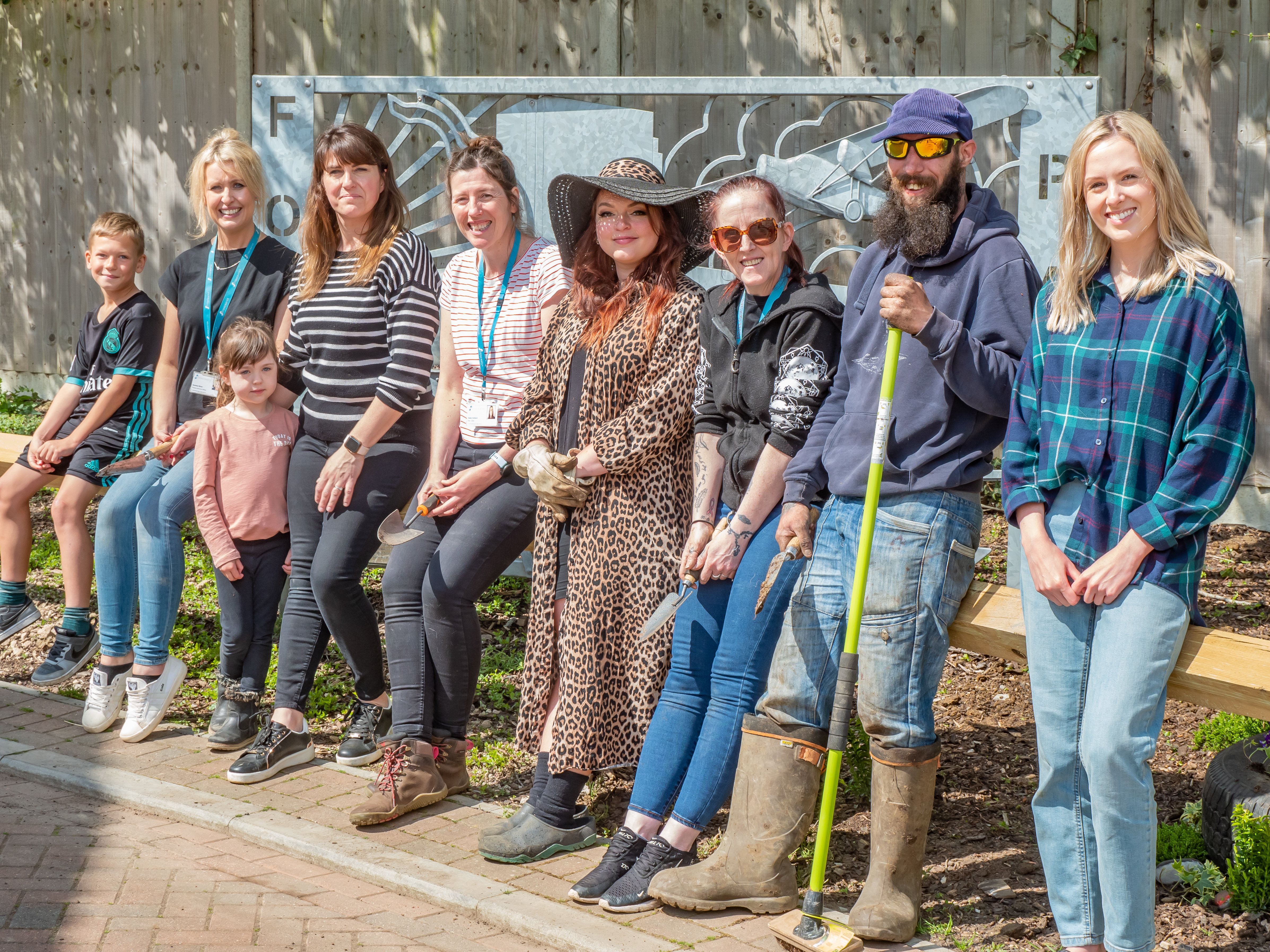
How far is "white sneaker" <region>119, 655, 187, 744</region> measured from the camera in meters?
5.25

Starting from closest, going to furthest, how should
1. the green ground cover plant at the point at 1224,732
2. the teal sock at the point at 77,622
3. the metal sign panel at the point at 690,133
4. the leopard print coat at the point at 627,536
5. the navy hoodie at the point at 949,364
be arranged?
the navy hoodie at the point at 949,364 < the leopard print coat at the point at 627,536 < the green ground cover plant at the point at 1224,732 < the metal sign panel at the point at 690,133 < the teal sock at the point at 77,622

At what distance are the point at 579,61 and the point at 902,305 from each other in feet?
18.7

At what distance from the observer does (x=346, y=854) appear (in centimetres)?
417

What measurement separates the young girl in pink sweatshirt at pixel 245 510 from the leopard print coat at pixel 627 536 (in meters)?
1.50

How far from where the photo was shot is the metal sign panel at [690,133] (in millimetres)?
5527

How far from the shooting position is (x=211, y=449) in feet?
16.7

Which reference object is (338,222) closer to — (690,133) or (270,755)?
(270,755)

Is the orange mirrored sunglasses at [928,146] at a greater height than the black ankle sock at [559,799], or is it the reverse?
the orange mirrored sunglasses at [928,146]

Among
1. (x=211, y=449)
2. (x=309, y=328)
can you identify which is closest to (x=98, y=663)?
(x=211, y=449)

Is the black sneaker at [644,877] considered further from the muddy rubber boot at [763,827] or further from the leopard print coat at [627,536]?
the leopard print coat at [627,536]

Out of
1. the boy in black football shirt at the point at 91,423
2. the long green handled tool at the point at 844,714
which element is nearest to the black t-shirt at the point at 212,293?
the boy in black football shirt at the point at 91,423

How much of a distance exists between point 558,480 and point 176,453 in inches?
83.3

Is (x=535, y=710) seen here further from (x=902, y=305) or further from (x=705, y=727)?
(x=902, y=305)

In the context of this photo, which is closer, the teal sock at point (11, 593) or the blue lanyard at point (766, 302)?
the blue lanyard at point (766, 302)
